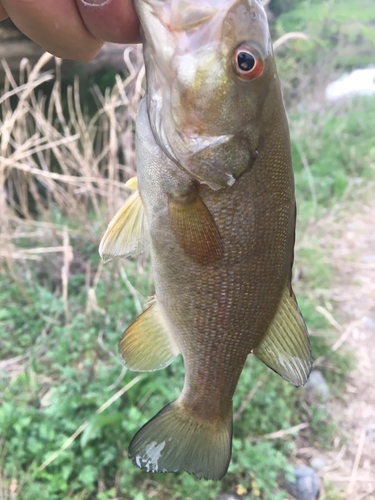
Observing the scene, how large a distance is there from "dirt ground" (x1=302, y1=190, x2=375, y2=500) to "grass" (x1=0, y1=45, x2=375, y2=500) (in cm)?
13

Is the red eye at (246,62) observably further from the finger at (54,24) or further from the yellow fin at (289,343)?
the yellow fin at (289,343)

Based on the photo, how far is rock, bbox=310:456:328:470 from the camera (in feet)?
7.00

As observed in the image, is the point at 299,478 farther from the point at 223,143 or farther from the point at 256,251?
the point at 223,143

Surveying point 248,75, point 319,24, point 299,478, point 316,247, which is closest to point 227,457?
point 248,75

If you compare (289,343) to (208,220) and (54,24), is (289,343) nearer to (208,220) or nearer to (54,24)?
(208,220)

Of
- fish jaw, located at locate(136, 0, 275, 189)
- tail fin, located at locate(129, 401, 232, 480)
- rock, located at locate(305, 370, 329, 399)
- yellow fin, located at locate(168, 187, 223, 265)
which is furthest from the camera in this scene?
rock, located at locate(305, 370, 329, 399)

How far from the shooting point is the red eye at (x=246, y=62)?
74 cm

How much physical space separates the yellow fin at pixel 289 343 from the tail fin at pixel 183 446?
0.91 ft

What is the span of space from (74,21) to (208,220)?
1.76ft

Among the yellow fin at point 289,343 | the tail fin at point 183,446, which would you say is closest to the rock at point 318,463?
the tail fin at point 183,446

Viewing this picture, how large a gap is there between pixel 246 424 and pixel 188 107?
6.33ft

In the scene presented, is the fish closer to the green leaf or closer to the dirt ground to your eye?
the green leaf

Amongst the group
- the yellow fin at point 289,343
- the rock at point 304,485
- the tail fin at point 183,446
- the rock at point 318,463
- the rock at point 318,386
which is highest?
the yellow fin at point 289,343

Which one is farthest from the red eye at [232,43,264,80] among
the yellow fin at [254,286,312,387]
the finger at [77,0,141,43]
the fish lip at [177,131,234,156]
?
the yellow fin at [254,286,312,387]
